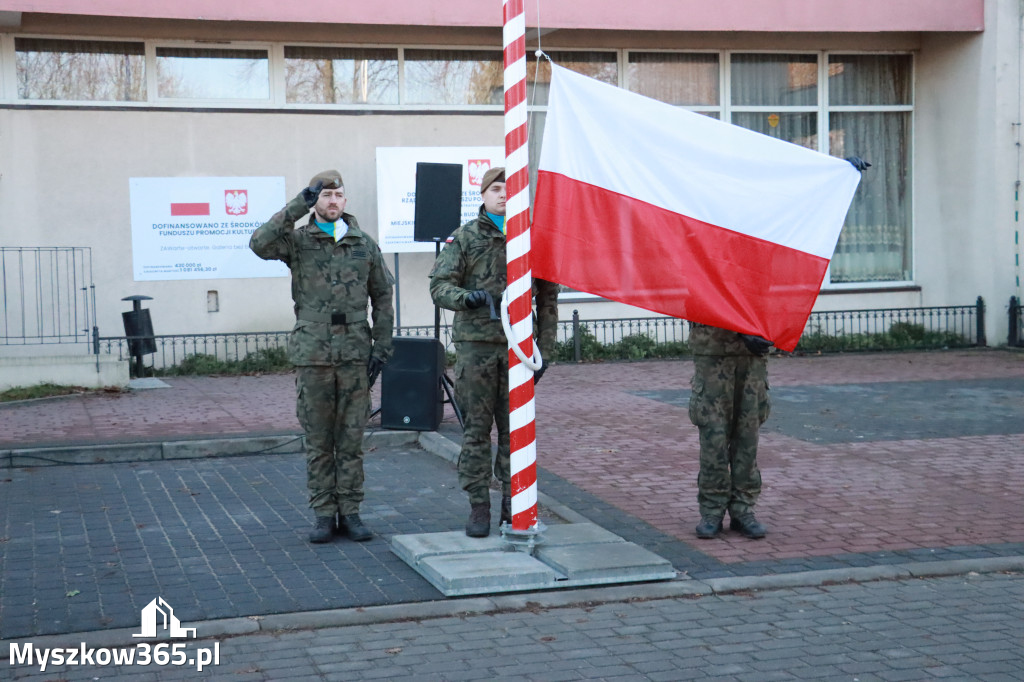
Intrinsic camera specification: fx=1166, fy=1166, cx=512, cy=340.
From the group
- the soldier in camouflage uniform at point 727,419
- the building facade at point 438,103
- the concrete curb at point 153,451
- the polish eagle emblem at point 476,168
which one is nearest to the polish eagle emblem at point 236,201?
the building facade at point 438,103

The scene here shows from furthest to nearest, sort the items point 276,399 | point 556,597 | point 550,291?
point 276,399 < point 550,291 < point 556,597

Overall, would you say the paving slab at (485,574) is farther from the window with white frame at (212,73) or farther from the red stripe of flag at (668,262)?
the window with white frame at (212,73)

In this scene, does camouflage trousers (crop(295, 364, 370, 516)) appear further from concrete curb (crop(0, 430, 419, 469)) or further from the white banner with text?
the white banner with text

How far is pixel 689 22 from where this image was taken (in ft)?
58.5

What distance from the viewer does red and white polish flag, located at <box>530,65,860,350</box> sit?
6660 millimetres

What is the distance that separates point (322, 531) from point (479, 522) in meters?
0.96

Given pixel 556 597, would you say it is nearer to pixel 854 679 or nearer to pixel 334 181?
pixel 854 679

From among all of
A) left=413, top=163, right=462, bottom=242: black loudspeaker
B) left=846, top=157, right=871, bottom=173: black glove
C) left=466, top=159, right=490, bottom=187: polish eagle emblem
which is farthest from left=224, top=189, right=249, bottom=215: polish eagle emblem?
left=846, top=157, right=871, bottom=173: black glove

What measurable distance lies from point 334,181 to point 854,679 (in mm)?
4059

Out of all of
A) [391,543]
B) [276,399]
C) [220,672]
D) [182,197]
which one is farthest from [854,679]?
[182,197]

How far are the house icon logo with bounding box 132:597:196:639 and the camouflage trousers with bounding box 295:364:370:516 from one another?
1.53m

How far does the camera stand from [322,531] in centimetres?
705

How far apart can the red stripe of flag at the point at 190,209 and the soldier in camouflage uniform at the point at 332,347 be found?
10667 mm

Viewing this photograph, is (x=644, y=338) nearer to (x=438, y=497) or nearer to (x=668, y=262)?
(x=438, y=497)
